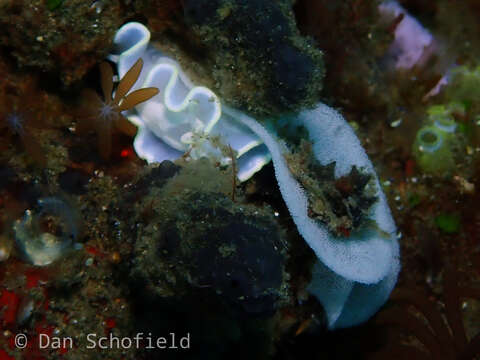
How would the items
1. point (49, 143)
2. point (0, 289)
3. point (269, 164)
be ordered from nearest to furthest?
point (0, 289)
point (49, 143)
point (269, 164)

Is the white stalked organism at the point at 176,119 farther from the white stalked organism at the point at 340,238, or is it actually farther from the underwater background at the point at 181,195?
the white stalked organism at the point at 340,238

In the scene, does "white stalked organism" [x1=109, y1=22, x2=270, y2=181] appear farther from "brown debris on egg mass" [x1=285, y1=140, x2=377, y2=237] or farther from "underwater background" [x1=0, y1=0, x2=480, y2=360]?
"brown debris on egg mass" [x1=285, y1=140, x2=377, y2=237]

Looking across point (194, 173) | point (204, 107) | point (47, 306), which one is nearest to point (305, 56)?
point (204, 107)

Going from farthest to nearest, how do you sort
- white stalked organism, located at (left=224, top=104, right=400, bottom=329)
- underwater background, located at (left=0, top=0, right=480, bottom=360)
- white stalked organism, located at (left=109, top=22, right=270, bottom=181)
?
white stalked organism, located at (left=109, top=22, right=270, bottom=181)
white stalked organism, located at (left=224, top=104, right=400, bottom=329)
underwater background, located at (left=0, top=0, right=480, bottom=360)

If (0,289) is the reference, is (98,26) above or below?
above

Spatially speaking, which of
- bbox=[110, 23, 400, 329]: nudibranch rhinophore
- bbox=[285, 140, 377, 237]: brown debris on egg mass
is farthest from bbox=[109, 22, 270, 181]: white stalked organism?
bbox=[285, 140, 377, 237]: brown debris on egg mass

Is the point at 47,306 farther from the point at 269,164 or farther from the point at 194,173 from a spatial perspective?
the point at 269,164

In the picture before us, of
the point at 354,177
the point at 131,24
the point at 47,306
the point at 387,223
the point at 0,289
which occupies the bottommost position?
the point at 47,306

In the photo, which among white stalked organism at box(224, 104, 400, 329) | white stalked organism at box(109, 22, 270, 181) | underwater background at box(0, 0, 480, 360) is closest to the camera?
underwater background at box(0, 0, 480, 360)
